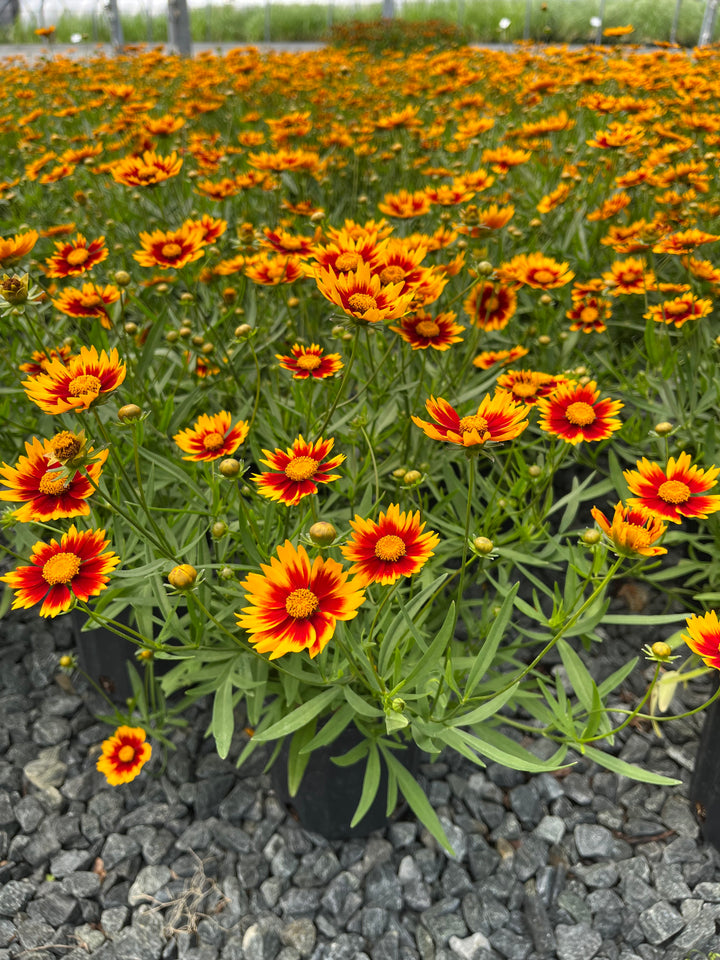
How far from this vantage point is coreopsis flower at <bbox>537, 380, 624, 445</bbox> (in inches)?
45.1

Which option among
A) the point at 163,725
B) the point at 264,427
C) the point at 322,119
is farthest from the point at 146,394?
the point at 322,119

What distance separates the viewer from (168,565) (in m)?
1.25

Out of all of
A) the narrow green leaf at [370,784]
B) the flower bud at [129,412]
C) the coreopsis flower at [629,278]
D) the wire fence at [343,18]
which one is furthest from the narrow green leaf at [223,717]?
the wire fence at [343,18]

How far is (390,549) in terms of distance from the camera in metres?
0.94

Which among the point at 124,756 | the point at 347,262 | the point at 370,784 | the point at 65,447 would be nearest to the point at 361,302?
the point at 347,262

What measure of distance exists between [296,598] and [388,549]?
14 centimetres

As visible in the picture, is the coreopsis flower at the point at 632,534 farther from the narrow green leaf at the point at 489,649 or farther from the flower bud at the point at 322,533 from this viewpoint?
the flower bud at the point at 322,533

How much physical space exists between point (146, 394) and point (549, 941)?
1361 millimetres

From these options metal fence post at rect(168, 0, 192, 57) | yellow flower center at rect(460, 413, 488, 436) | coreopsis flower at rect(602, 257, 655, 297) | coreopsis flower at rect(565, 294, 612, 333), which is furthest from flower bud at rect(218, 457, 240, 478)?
metal fence post at rect(168, 0, 192, 57)

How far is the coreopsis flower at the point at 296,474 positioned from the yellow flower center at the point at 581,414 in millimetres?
427

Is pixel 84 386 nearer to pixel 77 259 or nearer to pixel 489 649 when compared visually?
pixel 77 259

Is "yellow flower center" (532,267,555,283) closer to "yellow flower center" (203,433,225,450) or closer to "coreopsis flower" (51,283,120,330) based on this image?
"yellow flower center" (203,433,225,450)

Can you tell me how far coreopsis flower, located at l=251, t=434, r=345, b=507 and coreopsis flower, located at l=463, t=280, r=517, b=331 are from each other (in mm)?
765

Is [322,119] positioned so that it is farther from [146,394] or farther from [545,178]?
[146,394]
